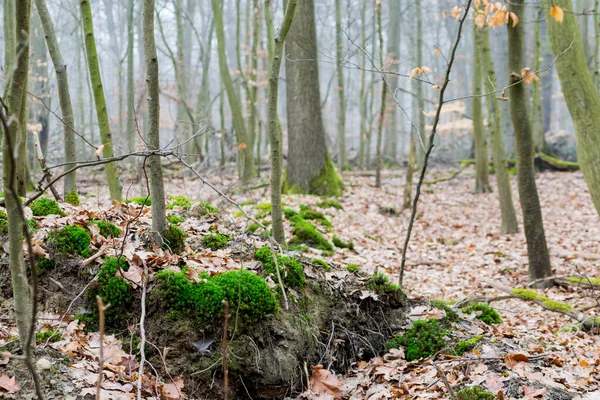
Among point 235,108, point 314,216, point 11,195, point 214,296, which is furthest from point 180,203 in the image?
point 235,108

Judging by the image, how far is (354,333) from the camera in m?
3.94

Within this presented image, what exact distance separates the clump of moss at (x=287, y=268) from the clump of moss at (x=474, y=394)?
4.82ft

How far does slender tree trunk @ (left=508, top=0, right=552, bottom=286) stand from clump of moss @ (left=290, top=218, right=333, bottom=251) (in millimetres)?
2663

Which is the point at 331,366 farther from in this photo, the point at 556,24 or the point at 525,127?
the point at 556,24

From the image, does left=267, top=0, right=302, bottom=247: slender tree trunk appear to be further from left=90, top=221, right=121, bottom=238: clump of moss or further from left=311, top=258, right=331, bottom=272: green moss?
left=90, top=221, right=121, bottom=238: clump of moss

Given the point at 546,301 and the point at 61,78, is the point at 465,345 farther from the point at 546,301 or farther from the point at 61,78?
the point at 61,78

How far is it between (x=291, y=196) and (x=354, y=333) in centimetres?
610

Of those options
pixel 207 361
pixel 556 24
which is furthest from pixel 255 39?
pixel 207 361

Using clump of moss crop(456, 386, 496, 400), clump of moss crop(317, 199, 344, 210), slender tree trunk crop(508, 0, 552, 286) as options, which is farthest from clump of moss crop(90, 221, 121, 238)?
clump of moss crop(317, 199, 344, 210)

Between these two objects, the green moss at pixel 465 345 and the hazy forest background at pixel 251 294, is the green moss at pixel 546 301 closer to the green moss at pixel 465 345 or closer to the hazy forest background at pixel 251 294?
the hazy forest background at pixel 251 294

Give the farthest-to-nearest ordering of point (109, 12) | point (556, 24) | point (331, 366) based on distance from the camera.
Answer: point (109, 12) < point (556, 24) < point (331, 366)

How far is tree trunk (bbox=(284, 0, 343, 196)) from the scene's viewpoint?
1056cm

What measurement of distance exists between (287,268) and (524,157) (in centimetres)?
372

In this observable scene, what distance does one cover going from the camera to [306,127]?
10727mm
